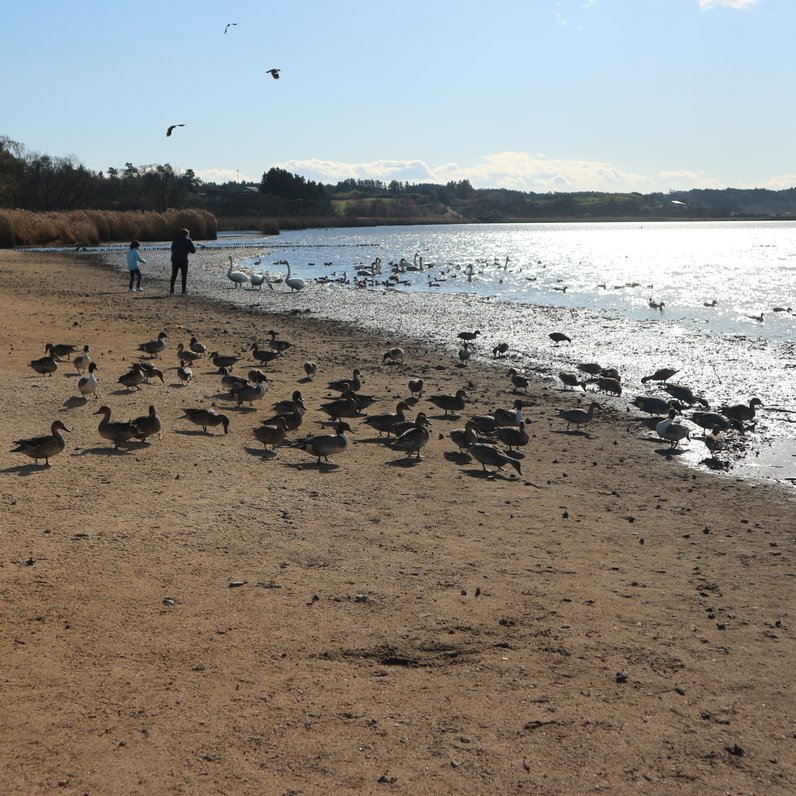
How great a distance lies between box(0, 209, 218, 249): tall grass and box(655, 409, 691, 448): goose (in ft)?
161

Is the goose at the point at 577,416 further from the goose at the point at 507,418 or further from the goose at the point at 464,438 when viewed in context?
the goose at the point at 464,438

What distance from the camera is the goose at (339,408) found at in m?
12.6

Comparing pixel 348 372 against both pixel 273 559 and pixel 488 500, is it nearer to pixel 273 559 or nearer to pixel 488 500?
pixel 488 500

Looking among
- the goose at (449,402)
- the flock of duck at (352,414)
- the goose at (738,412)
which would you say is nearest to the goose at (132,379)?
the flock of duck at (352,414)

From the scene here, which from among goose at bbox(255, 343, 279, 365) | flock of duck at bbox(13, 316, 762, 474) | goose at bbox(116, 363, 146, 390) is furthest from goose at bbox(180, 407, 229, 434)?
goose at bbox(255, 343, 279, 365)

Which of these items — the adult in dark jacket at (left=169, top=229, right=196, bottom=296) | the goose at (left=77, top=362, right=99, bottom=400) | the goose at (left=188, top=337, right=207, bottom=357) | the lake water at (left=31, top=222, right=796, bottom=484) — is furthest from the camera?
the adult in dark jacket at (left=169, top=229, right=196, bottom=296)

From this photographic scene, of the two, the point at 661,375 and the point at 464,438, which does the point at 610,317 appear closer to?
the point at 661,375

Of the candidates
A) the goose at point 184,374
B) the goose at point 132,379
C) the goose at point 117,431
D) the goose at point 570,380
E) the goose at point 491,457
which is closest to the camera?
the goose at point 117,431

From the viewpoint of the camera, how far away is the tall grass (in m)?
54.2

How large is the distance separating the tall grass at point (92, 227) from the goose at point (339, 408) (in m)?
46.5

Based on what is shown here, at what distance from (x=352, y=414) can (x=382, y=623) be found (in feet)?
22.4

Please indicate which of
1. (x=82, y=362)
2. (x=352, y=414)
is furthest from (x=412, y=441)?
(x=82, y=362)

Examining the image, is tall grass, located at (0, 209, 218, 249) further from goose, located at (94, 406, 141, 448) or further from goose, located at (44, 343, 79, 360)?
goose, located at (94, 406, 141, 448)

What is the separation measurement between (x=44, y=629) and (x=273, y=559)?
198cm
